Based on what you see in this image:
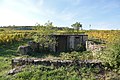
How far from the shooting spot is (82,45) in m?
27.7

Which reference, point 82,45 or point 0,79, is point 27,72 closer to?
point 0,79

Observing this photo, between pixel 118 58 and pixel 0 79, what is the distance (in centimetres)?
718

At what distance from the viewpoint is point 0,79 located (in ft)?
39.5

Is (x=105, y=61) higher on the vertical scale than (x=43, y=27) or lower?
lower

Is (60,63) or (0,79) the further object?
(60,63)

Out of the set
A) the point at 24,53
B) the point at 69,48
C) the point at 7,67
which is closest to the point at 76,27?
the point at 69,48

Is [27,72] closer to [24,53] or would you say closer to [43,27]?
[24,53]

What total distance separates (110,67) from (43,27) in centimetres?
1454

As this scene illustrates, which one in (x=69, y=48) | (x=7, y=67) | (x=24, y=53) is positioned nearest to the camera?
(x=7, y=67)

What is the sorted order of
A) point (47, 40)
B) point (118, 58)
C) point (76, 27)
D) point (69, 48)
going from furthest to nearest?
point (76, 27)
point (69, 48)
point (47, 40)
point (118, 58)

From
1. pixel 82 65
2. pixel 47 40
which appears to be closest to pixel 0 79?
pixel 82 65

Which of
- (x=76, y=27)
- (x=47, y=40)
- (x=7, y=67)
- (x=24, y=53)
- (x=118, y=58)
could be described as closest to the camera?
(x=118, y=58)

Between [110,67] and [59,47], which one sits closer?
[110,67]

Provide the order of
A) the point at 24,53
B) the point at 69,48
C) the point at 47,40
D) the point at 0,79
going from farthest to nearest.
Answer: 1. the point at 69,48
2. the point at 47,40
3. the point at 24,53
4. the point at 0,79
